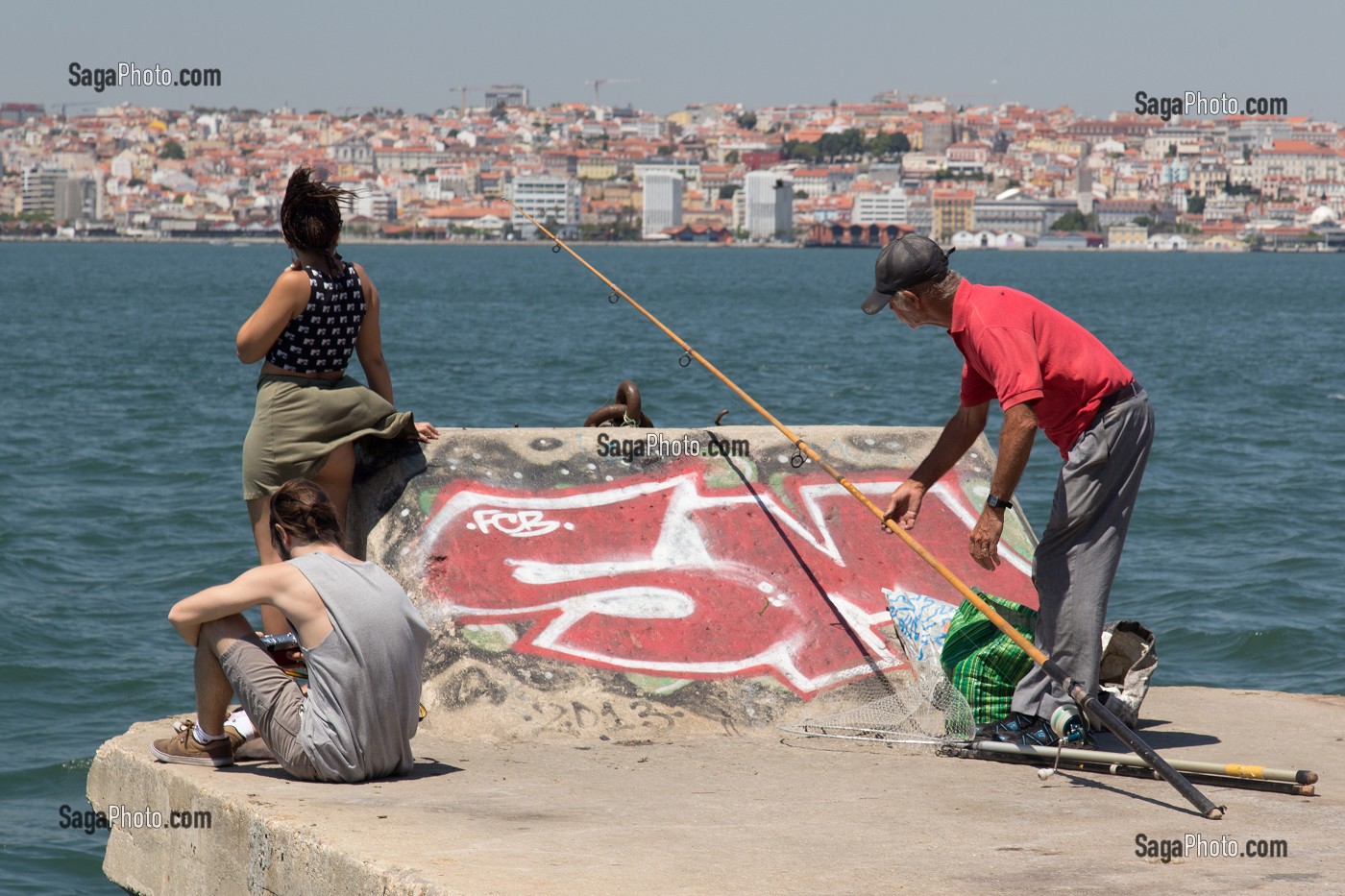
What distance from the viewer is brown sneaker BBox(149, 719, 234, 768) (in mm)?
4293

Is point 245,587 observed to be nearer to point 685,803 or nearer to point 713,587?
point 685,803

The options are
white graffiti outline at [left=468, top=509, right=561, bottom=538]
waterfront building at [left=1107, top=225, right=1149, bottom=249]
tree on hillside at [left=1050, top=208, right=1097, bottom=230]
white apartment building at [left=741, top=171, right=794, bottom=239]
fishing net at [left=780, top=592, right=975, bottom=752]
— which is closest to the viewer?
fishing net at [left=780, top=592, right=975, bottom=752]

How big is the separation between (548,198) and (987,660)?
17331 cm

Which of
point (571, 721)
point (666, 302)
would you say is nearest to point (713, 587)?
point (571, 721)

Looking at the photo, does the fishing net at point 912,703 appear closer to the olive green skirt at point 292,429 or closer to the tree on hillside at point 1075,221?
the olive green skirt at point 292,429

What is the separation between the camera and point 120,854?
456 cm

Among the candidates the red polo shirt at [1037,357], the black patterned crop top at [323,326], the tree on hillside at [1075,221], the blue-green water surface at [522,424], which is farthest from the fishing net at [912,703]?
the tree on hillside at [1075,221]

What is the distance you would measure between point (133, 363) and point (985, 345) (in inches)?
1117

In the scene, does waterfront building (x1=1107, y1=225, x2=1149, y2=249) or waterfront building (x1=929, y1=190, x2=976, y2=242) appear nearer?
waterfront building (x1=1107, y1=225, x2=1149, y2=249)

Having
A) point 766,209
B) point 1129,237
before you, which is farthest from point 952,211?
point 766,209

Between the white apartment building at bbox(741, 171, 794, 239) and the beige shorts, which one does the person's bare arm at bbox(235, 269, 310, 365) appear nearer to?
the beige shorts

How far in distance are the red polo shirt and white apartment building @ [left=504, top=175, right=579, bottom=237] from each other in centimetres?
16660

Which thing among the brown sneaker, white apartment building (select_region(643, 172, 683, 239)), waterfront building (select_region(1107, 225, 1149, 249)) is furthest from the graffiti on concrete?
white apartment building (select_region(643, 172, 683, 239))

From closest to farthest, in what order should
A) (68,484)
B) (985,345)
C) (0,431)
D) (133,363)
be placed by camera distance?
(985,345), (68,484), (0,431), (133,363)
